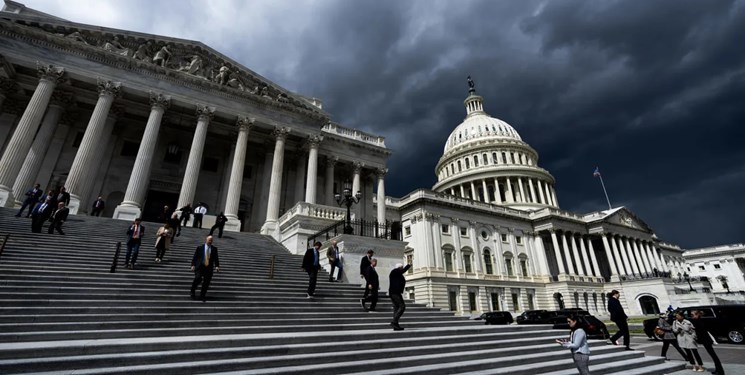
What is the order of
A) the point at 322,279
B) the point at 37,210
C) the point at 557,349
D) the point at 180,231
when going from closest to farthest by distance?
the point at 557,349
the point at 37,210
the point at 322,279
the point at 180,231

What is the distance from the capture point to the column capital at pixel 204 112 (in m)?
22.4

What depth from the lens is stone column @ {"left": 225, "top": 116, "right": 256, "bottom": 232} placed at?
20283 mm

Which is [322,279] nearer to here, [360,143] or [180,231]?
[180,231]

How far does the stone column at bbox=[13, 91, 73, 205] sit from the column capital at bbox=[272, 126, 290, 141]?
13.1 metres

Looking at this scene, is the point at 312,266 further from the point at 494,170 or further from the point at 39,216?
the point at 494,170

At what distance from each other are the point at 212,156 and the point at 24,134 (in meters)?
11.1

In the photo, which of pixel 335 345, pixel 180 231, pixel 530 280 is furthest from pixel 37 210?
pixel 530 280

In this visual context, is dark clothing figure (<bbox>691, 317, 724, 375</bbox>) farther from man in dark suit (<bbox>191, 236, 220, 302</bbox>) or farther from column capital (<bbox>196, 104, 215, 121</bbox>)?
column capital (<bbox>196, 104, 215, 121</bbox>)

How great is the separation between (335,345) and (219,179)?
929 inches

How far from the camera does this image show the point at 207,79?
2311cm

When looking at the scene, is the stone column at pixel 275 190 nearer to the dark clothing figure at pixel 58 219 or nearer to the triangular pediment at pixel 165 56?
the triangular pediment at pixel 165 56

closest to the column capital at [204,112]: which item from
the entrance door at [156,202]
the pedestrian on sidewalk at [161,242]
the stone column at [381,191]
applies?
the entrance door at [156,202]

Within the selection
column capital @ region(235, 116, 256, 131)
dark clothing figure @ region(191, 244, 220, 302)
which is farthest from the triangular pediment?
dark clothing figure @ region(191, 244, 220, 302)

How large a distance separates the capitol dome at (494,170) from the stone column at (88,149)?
58720 millimetres
